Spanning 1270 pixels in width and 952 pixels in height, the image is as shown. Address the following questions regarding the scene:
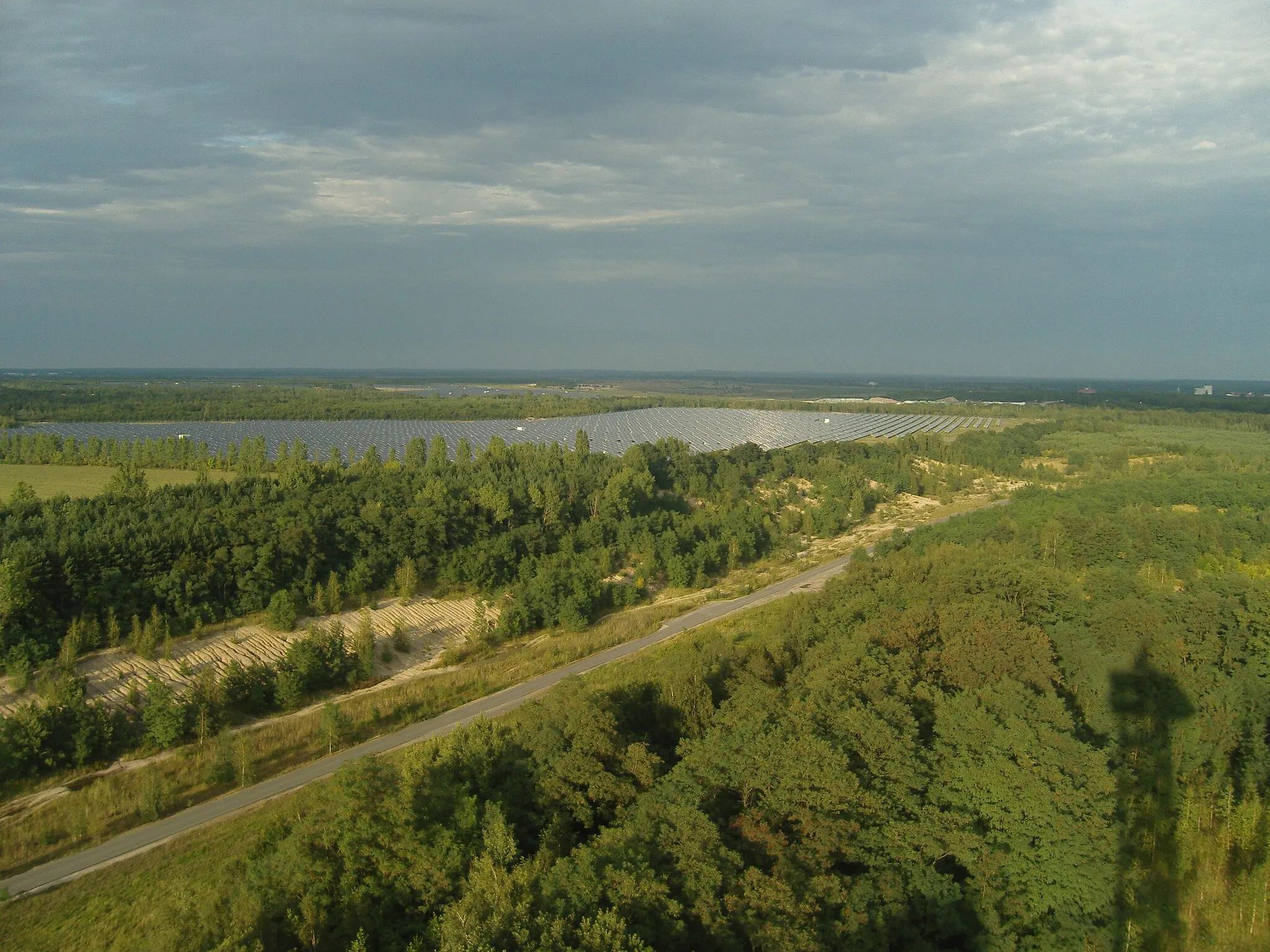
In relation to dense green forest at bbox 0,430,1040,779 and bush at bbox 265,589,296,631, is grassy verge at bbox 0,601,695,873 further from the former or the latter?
bush at bbox 265,589,296,631

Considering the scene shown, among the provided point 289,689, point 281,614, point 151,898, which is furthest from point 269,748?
point 281,614

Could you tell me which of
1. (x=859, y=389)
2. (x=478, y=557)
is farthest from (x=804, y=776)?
(x=859, y=389)

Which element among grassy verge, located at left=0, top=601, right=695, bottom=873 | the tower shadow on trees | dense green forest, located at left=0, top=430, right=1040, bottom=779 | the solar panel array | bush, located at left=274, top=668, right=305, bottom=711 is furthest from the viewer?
the solar panel array

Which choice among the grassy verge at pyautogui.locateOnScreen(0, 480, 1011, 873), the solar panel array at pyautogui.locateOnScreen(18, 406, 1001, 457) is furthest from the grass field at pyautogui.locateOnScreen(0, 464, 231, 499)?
the grassy verge at pyautogui.locateOnScreen(0, 480, 1011, 873)

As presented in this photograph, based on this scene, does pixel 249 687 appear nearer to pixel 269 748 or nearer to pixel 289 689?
pixel 289 689

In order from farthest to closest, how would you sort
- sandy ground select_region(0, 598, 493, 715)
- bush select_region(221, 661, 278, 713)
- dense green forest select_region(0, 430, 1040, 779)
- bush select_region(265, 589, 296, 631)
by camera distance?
1. bush select_region(265, 589, 296, 631)
2. sandy ground select_region(0, 598, 493, 715)
3. dense green forest select_region(0, 430, 1040, 779)
4. bush select_region(221, 661, 278, 713)

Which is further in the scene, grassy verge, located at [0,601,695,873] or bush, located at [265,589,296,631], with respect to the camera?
bush, located at [265,589,296,631]

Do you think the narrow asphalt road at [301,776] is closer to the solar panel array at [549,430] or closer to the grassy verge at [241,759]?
the grassy verge at [241,759]
